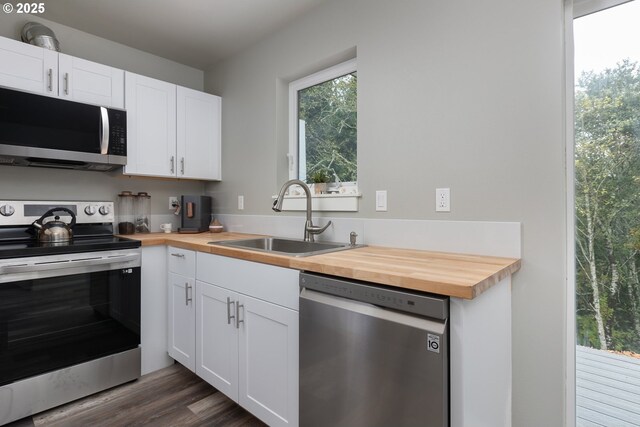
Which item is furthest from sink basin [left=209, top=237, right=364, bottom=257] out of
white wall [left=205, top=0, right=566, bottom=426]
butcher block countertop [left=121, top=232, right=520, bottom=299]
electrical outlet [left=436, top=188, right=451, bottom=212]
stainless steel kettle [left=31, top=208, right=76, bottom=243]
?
stainless steel kettle [left=31, top=208, right=76, bottom=243]

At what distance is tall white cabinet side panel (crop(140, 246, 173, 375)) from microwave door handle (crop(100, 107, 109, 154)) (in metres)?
0.71

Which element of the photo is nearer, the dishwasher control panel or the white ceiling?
the dishwasher control panel

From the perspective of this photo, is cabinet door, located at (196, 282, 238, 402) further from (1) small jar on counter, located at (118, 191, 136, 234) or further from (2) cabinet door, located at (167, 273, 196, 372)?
(1) small jar on counter, located at (118, 191, 136, 234)

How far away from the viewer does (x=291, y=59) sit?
7.38 ft

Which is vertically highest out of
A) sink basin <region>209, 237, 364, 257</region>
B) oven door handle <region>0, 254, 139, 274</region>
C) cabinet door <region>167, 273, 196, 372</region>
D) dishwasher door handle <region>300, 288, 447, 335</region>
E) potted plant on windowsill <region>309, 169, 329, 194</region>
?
potted plant on windowsill <region>309, 169, 329, 194</region>

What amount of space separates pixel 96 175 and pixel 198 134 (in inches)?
31.9

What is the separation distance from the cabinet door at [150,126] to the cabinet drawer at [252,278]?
974 millimetres

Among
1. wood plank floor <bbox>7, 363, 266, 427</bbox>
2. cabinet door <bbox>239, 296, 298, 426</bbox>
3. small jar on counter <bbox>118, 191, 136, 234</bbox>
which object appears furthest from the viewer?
small jar on counter <bbox>118, 191, 136, 234</bbox>

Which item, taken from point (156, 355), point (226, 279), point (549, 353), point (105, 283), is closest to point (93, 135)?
point (105, 283)

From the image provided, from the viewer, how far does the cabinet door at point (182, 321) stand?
1958 mm

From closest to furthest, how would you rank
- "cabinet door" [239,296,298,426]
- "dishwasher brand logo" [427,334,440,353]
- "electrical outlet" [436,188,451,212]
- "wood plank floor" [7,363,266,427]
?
1. "dishwasher brand logo" [427,334,440,353]
2. "cabinet door" [239,296,298,426]
3. "electrical outlet" [436,188,451,212]
4. "wood plank floor" [7,363,266,427]

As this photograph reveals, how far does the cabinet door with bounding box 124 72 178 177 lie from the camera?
231 centimetres

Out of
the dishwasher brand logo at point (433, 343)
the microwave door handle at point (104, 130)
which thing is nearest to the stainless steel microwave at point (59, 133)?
the microwave door handle at point (104, 130)

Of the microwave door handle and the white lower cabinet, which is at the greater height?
the microwave door handle
